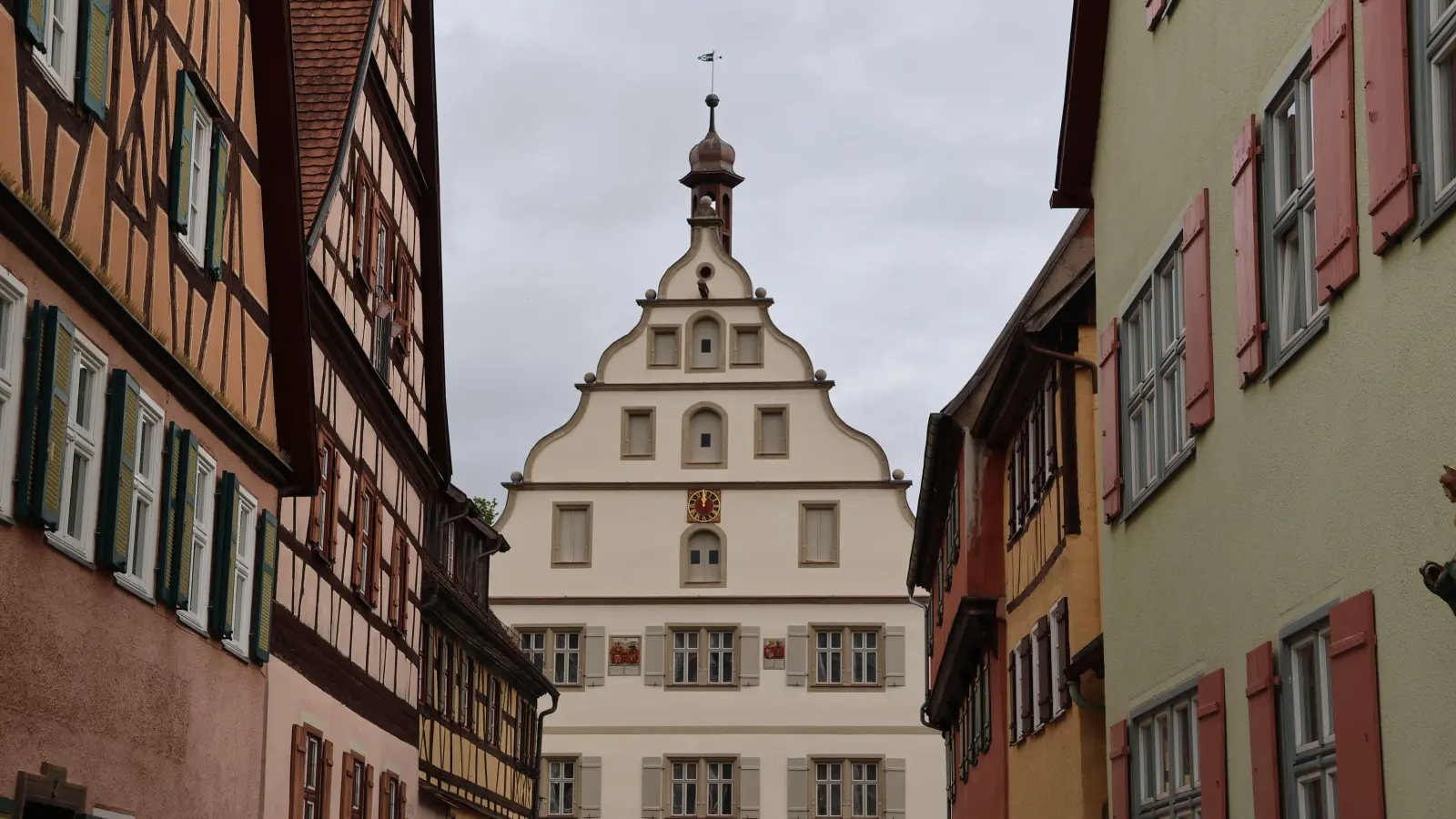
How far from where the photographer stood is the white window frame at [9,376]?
884 cm

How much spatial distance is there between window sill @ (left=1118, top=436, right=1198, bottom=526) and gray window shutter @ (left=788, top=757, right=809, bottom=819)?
26.0m

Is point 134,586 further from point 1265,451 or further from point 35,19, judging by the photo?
point 1265,451

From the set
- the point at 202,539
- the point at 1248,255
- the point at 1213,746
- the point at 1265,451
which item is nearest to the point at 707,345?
the point at 202,539

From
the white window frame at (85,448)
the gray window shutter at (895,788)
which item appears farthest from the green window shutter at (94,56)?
the gray window shutter at (895,788)

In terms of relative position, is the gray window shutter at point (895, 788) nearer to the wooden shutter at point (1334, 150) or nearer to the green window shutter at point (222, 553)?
the green window shutter at point (222, 553)

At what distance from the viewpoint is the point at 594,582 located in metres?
38.2

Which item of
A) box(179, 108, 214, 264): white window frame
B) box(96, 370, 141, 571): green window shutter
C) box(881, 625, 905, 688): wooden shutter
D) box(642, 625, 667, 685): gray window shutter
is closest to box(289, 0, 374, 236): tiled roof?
box(179, 108, 214, 264): white window frame

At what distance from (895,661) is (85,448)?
92.9 feet

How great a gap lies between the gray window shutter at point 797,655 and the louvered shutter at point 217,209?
2560cm

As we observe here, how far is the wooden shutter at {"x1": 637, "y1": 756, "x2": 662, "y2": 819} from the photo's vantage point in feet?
121

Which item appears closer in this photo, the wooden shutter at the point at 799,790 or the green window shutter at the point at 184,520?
the green window shutter at the point at 184,520

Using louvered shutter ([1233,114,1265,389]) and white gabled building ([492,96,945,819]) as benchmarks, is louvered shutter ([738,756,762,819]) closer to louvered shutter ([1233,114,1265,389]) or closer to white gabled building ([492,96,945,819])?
white gabled building ([492,96,945,819])

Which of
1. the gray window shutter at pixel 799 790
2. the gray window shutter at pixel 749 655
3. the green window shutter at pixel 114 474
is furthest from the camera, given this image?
the gray window shutter at pixel 749 655

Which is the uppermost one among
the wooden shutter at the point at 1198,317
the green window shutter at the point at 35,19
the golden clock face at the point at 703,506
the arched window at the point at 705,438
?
the arched window at the point at 705,438
